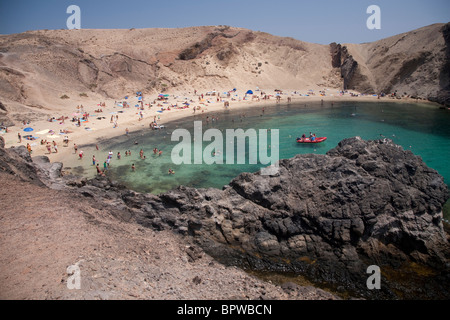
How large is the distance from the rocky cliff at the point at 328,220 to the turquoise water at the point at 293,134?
665cm

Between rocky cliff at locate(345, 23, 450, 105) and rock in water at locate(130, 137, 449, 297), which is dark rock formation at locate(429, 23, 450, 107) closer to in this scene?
rocky cliff at locate(345, 23, 450, 105)

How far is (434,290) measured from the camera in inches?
555

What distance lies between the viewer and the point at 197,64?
229ft

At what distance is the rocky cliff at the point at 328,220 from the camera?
50.5 feet

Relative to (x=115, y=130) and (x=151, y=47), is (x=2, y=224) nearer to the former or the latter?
(x=115, y=130)

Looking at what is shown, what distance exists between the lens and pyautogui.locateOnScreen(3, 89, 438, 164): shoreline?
110 ft

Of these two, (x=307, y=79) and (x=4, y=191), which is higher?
(x=307, y=79)

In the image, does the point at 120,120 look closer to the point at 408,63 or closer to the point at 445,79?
the point at 408,63

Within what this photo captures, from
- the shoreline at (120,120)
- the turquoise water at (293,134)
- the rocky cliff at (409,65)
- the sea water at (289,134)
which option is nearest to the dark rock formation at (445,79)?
the rocky cliff at (409,65)

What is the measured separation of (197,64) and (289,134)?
125 ft

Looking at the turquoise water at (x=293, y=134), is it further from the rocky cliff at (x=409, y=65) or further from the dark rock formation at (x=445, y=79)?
the rocky cliff at (x=409, y=65)

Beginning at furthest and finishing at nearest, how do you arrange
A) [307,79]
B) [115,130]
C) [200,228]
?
1. [307,79]
2. [115,130]
3. [200,228]

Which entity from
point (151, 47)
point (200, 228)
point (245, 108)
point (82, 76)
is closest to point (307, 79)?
point (245, 108)

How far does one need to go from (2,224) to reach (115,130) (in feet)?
96.3
